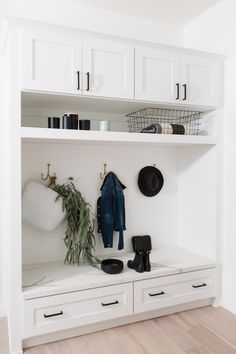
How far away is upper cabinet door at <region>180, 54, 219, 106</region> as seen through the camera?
259 cm

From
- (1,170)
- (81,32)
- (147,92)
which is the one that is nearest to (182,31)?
(147,92)

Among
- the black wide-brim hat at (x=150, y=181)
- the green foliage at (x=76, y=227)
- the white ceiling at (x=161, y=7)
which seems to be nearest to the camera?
the green foliage at (x=76, y=227)

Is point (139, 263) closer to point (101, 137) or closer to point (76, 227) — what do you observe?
point (76, 227)

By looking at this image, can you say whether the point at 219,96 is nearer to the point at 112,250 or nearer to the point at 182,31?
the point at 182,31

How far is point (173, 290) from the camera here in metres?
2.54

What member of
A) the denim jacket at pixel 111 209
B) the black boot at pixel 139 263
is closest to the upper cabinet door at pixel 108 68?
the denim jacket at pixel 111 209

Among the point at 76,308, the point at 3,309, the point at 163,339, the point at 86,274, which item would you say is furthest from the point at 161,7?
the point at 3,309

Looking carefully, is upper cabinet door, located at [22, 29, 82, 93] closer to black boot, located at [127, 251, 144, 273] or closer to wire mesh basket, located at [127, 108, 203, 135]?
wire mesh basket, located at [127, 108, 203, 135]

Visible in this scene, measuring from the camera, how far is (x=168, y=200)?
319cm

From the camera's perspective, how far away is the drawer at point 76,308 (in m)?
2.09

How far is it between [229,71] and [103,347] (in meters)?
2.34

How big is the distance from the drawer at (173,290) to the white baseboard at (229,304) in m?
0.11

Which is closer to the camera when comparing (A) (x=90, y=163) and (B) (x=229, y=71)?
(B) (x=229, y=71)

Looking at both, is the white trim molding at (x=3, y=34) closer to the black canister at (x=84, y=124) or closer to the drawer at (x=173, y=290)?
the black canister at (x=84, y=124)
